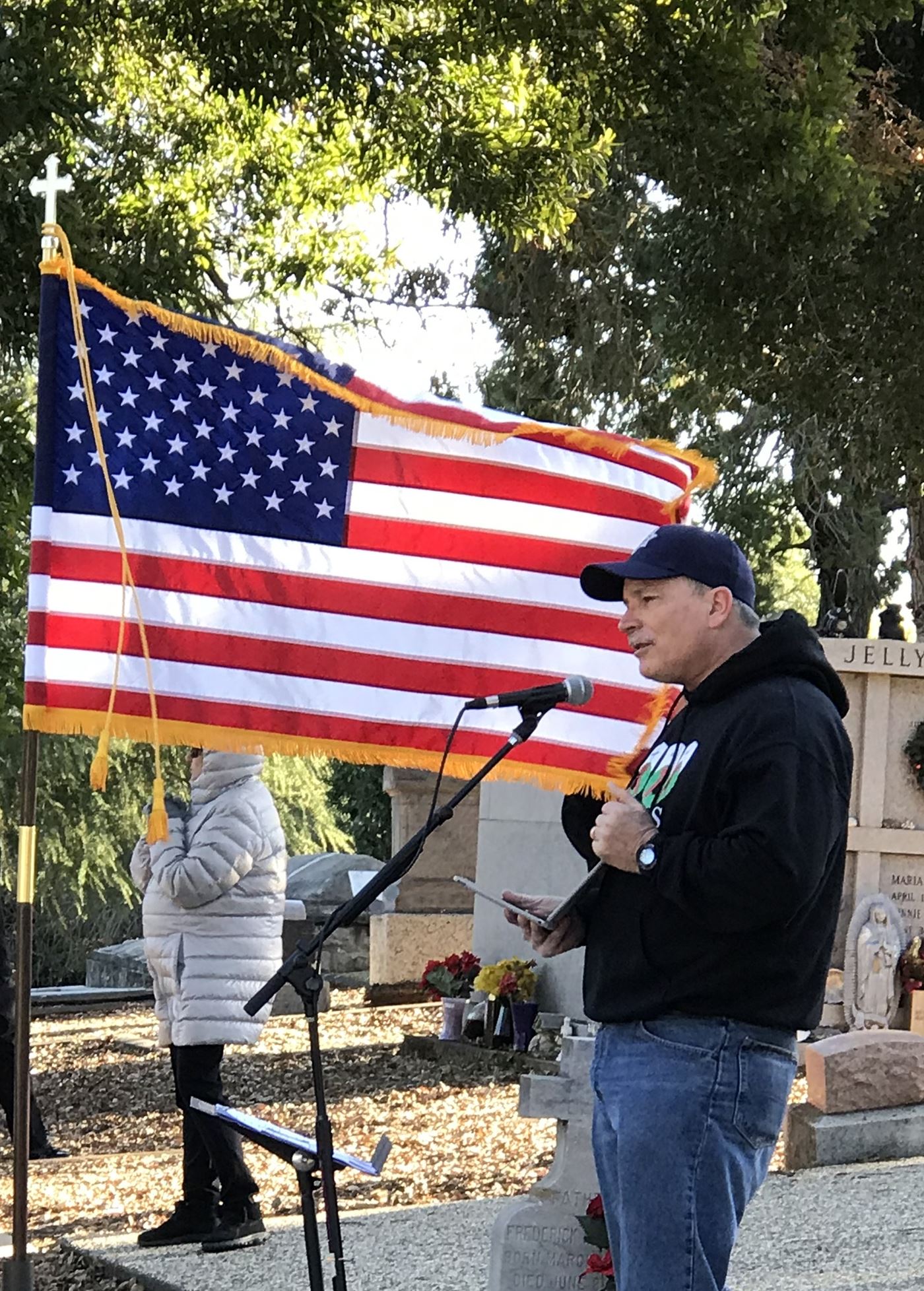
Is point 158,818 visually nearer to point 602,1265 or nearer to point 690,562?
point 602,1265

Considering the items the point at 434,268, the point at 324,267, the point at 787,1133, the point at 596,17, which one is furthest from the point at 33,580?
the point at 434,268

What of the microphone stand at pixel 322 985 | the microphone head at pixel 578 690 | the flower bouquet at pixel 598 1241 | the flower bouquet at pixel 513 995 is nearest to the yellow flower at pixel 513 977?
the flower bouquet at pixel 513 995

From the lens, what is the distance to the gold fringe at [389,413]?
489 centimetres

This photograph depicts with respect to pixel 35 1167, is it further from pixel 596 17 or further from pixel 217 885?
pixel 596 17

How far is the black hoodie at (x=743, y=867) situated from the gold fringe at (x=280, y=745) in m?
1.50

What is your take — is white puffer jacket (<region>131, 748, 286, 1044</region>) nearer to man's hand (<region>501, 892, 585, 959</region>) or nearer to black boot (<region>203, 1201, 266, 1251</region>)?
black boot (<region>203, 1201, 266, 1251</region>)

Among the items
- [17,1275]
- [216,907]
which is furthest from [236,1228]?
[17,1275]

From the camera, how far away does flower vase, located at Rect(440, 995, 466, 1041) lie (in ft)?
36.6

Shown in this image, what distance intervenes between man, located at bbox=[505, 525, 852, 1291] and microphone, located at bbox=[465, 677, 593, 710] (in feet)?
0.93

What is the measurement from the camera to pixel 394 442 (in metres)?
5.10

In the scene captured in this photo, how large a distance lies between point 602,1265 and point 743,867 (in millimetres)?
2089

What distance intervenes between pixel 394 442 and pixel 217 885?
5.65 feet

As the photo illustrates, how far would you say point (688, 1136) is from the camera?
288 cm

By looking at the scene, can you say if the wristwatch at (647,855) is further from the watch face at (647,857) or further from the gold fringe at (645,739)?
the gold fringe at (645,739)
